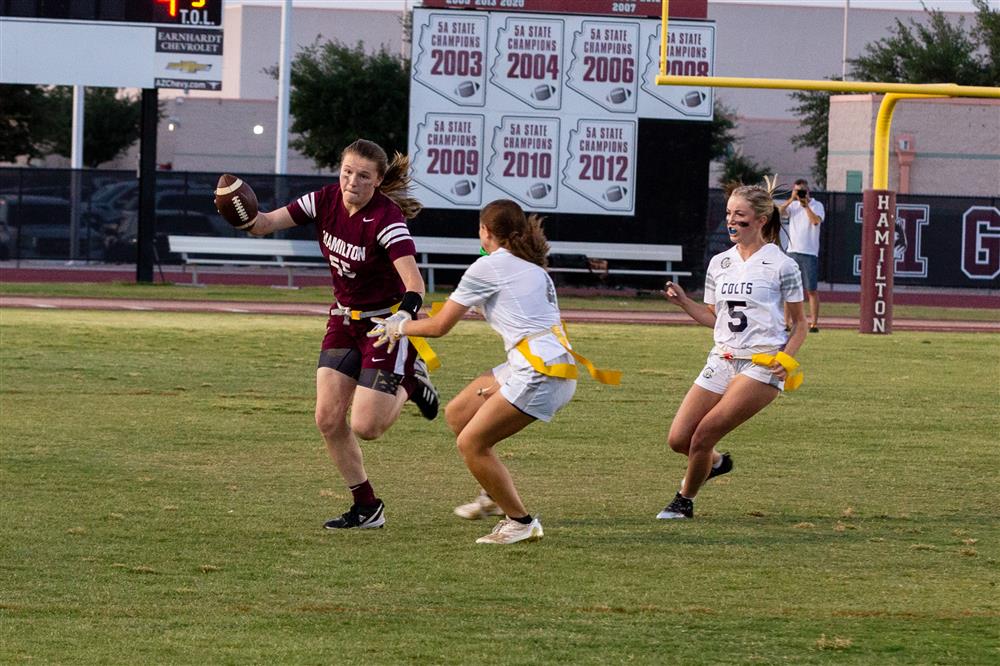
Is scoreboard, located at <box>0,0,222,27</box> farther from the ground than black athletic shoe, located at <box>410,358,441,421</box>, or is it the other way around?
scoreboard, located at <box>0,0,222,27</box>

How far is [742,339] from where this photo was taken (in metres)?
8.68

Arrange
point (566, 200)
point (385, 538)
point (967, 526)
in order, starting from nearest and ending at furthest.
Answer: point (385, 538), point (967, 526), point (566, 200)

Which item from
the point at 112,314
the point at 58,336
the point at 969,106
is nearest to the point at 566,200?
the point at 112,314

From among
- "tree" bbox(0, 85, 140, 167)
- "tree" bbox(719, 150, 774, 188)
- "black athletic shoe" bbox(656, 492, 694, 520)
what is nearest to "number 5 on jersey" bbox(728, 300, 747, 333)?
"black athletic shoe" bbox(656, 492, 694, 520)

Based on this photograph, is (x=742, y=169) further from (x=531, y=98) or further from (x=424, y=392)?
(x=424, y=392)

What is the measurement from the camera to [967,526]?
8578 mm

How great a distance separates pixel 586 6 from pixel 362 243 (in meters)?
22.1

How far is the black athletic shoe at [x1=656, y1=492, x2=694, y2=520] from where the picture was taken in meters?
8.62

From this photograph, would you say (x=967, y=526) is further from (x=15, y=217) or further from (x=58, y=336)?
(x=15, y=217)

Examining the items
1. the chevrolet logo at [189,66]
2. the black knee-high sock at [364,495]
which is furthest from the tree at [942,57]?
the black knee-high sock at [364,495]

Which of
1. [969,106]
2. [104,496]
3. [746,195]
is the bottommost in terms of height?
[104,496]

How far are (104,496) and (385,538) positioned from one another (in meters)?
1.78

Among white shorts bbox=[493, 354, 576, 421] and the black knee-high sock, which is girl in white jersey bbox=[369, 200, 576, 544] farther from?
the black knee-high sock

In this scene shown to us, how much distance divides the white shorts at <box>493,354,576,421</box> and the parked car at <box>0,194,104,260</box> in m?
24.9
